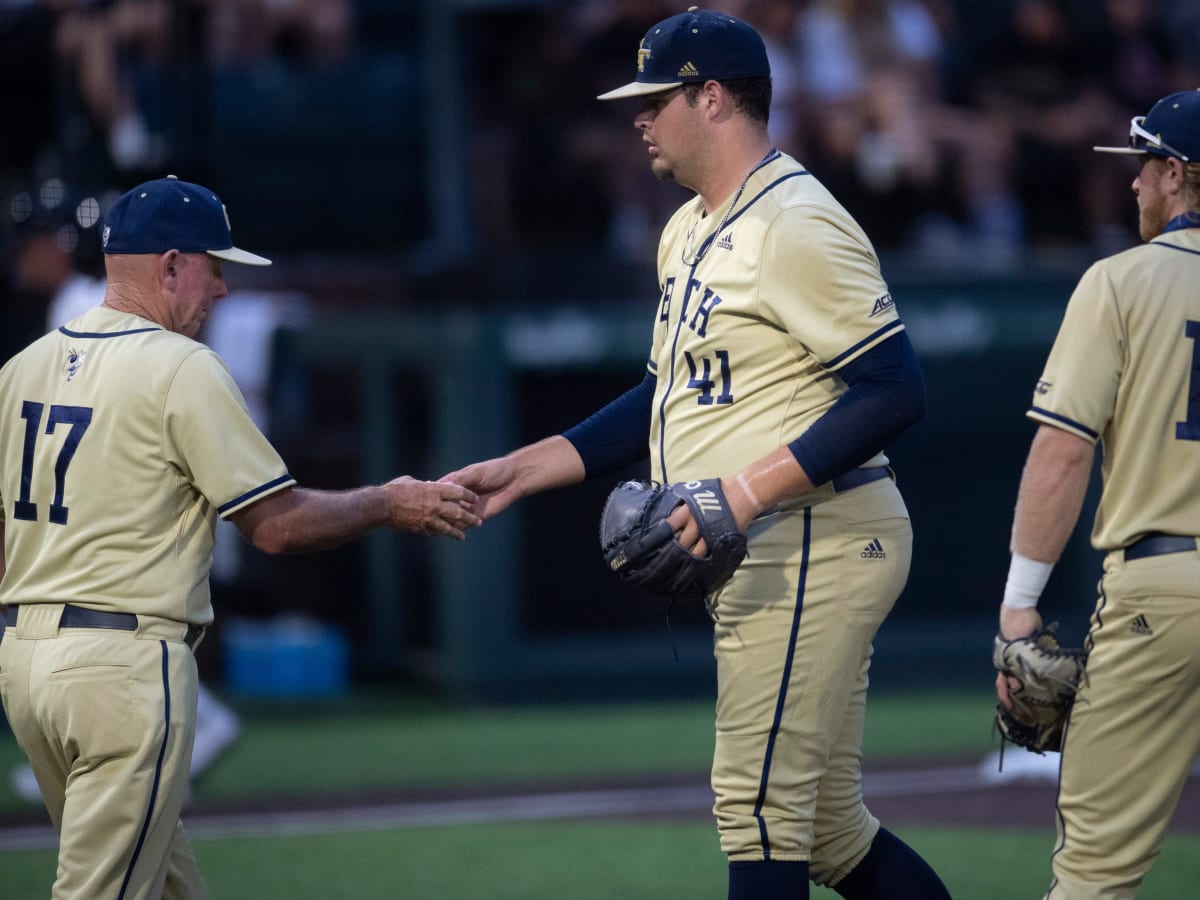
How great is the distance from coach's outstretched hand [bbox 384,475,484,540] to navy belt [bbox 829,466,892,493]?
94 cm

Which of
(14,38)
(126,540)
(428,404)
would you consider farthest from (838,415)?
(14,38)

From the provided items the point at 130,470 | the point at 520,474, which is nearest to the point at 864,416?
the point at 520,474

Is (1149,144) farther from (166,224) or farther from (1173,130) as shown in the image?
(166,224)

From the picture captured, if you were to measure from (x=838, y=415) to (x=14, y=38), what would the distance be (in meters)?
9.35

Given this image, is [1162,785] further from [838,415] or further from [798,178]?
[798,178]

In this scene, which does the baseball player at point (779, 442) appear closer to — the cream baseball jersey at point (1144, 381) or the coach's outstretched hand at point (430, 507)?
the cream baseball jersey at point (1144, 381)

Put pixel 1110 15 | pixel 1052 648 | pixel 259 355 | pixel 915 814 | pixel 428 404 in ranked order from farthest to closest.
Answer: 1. pixel 1110 15
2. pixel 428 404
3. pixel 259 355
4. pixel 915 814
5. pixel 1052 648

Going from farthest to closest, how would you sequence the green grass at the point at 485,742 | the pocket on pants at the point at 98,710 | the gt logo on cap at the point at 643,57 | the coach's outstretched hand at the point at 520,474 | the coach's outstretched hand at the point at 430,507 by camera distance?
the green grass at the point at 485,742 < the coach's outstretched hand at the point at 520,474 < the coach's outstretched hand at the point at 430,507 < the gt logo on cap at the point at 643,57 < the pocket on pants at the point at 98,710

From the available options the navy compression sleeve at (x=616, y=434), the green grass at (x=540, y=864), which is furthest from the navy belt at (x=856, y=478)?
the green grass at (x=540, y=864)

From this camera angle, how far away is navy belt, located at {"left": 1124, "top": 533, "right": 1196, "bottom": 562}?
3.61 meters

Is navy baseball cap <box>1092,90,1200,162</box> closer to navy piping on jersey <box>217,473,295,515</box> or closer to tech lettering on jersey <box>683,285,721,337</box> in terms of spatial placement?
tech lettering on jersey <box>683,285,721,337</box>

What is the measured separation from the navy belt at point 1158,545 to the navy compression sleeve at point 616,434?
4.08 feet

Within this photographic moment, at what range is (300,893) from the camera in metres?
5.72

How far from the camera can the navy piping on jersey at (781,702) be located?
3568 mm
